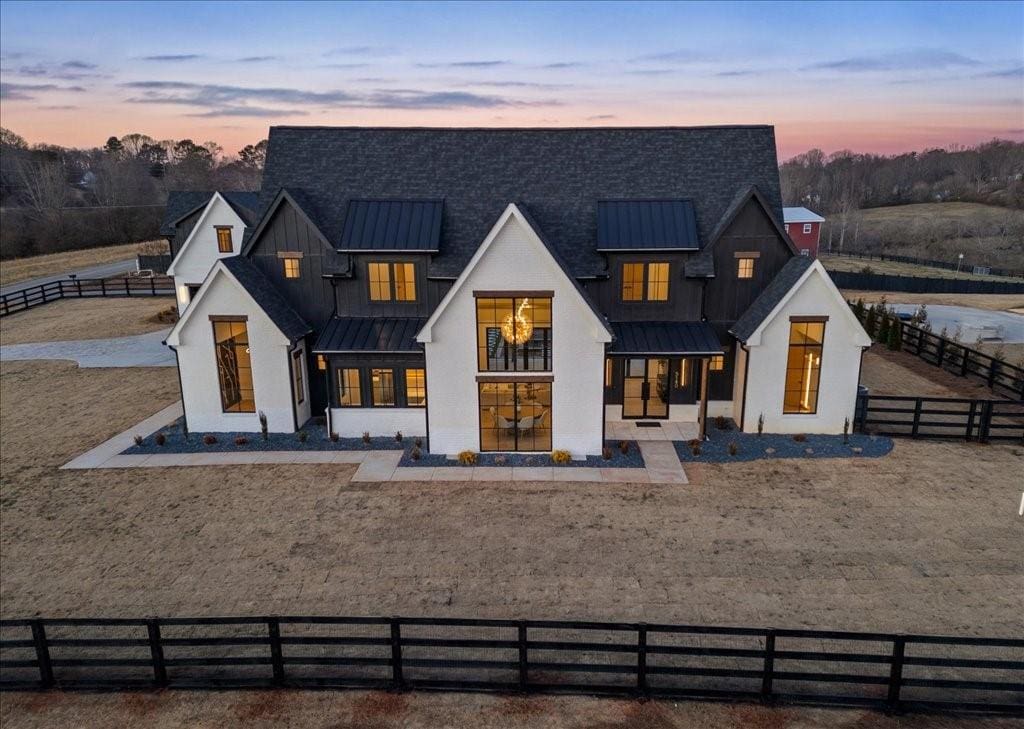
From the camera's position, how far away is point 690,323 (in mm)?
21719

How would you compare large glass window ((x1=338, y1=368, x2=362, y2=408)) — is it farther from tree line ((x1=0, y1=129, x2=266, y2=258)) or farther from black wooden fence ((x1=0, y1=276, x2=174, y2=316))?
tree line ((x1=0, y1=129, x2=266, y2=258))

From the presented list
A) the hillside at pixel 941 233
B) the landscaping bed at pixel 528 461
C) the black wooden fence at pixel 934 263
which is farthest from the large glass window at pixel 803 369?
the hillside at pixel 941 233

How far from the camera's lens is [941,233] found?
94.6 meters

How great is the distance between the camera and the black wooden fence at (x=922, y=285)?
5419 centimetres

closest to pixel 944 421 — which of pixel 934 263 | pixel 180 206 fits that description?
pixel 180 206

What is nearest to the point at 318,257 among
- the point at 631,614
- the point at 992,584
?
the point at 631,614

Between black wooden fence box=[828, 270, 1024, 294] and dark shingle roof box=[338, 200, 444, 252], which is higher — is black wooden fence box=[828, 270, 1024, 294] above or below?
below

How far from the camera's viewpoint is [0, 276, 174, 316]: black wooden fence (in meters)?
45.0

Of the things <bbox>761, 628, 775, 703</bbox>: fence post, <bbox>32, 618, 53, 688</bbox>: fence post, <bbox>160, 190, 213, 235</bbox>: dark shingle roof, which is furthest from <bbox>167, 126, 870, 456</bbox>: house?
<bbox>160, 190, 213, 235</bbox>: dark shingle roof

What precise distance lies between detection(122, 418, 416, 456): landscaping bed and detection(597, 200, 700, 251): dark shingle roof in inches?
387

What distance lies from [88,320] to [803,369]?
42341mm

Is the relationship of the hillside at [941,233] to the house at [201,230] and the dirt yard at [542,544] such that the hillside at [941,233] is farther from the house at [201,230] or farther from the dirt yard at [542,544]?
the house at [201,230]

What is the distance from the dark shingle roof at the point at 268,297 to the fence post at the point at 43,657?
11830mm

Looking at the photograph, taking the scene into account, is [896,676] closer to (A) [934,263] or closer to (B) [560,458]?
(B) [560,458]
